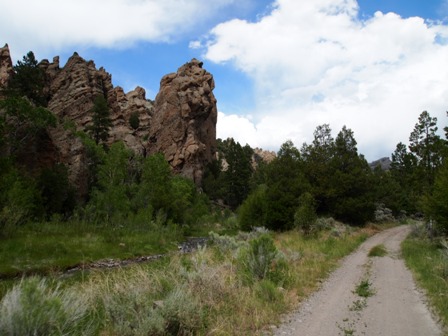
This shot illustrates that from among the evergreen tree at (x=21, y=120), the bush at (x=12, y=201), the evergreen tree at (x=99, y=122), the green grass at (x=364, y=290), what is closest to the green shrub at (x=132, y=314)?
the green grass at (x=364, y=290)

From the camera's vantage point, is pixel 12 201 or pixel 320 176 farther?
pixel 320 176

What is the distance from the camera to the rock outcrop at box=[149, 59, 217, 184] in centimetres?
8069

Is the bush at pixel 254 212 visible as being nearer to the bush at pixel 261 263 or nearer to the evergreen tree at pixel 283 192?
the evergreen tree at pixel 283 192

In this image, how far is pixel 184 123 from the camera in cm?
8181

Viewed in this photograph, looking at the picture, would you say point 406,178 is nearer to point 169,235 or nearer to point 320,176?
point 320,176

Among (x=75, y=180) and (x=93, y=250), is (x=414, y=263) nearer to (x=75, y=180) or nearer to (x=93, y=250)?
(x=93, y=250)

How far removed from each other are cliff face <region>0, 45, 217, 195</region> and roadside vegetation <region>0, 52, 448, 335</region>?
33.5ft

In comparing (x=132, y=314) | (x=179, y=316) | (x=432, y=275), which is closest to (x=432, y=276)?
(x=432, y=275)

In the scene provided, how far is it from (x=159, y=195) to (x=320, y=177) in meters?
19.8

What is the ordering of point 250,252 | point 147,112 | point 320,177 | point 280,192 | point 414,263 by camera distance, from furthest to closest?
point 147,112, point 320,177, point 280,192, point 414,263, point 250,252

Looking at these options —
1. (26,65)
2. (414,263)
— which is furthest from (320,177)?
(26,65)

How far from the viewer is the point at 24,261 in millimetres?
19844

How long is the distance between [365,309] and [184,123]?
245 feet

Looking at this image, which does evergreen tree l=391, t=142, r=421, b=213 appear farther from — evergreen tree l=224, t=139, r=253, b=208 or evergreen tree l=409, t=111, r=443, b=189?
evergreen tree l=224, t=139, r=253, b=208
